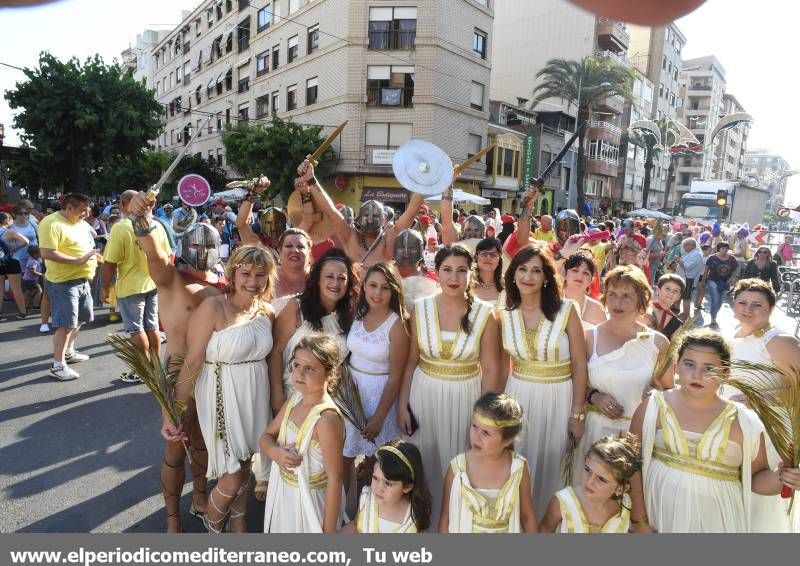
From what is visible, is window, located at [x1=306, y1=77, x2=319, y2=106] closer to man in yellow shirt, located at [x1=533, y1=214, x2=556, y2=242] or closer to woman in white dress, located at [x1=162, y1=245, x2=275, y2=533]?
man in yellow shirt, located at [x1=533, y1=214, x2=556, y2=242]

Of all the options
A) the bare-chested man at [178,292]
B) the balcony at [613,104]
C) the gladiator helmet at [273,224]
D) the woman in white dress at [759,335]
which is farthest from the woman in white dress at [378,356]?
the balcony at [613,104]

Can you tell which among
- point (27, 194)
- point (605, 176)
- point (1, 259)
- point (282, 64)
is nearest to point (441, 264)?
point (1, 259)

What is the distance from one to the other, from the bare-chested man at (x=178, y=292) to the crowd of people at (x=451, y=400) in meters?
0.01

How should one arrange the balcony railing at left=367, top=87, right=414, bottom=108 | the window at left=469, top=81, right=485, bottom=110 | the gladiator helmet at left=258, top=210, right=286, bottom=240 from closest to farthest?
the gladiator helmet at left=258, top=210, right=286, bottom=240, the balcony railing at left=367, top=87, right=414, bottom=108, the window at left=469, top=81, right=485, bottom=110

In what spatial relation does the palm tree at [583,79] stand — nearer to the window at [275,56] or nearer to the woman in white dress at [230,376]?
the window at [275,56]

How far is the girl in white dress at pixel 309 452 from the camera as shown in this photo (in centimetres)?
242

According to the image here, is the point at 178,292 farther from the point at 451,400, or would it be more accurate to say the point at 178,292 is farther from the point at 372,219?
the point at 372,219

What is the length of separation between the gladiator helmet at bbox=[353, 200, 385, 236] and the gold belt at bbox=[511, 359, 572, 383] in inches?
78.5

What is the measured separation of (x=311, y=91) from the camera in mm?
25516

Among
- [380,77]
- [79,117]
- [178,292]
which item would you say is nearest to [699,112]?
[380,77]

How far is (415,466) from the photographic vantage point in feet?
7.77

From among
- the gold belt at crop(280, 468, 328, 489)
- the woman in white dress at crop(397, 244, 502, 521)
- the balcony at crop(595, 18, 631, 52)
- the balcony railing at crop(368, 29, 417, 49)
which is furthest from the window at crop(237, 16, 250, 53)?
the gold belt at crop(280, 468, 328, 489)

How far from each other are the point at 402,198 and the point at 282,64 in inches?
412

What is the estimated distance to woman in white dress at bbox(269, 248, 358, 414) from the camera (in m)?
3.01
